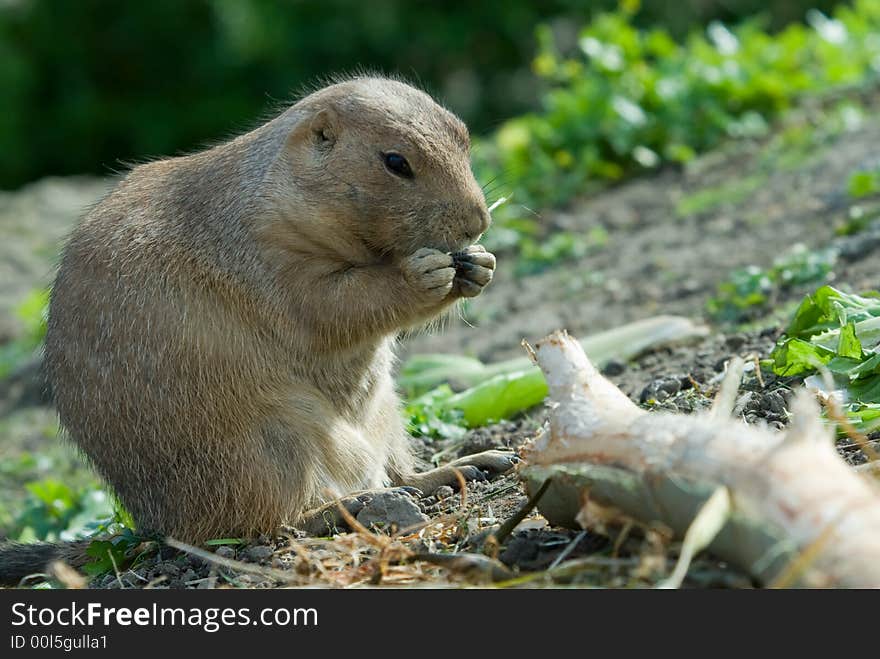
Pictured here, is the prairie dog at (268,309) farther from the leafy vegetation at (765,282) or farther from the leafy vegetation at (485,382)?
the leafy vegetation at (765,282)

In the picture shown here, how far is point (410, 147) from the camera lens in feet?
15.2

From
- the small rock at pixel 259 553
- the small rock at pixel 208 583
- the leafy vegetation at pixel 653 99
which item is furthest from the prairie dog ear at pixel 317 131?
the leafy vegetation at pixel 653 99

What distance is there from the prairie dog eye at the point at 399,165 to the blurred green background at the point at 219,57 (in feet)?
33.3

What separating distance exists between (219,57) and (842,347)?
518 inches

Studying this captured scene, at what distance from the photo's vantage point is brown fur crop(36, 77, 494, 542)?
449cm

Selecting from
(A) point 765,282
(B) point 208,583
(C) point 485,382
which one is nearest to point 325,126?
(C) point 485,382

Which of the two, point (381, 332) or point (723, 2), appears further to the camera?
point (723, 2)

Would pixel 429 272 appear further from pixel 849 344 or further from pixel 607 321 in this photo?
pixel 607 321

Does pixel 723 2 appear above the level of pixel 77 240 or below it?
above

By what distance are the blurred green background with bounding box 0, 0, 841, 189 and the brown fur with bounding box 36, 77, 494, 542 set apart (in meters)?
10.0

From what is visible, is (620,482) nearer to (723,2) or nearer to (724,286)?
(724,286)

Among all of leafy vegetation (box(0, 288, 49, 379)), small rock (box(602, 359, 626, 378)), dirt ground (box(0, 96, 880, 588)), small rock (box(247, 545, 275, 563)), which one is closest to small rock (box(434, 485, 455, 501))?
dirt ground (box(0, 96, 880, 588))

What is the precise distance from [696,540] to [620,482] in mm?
416
